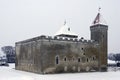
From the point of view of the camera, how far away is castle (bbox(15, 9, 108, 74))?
2788 cm

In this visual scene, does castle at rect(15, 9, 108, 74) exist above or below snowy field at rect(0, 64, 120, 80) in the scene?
above

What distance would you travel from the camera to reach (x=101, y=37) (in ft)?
111

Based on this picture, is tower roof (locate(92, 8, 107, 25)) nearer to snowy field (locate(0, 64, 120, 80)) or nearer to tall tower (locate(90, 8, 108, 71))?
tall tower (locate(90, 8, 108, 71))

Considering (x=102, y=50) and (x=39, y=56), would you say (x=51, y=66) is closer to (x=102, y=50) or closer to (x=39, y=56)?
(x=39, y=56)

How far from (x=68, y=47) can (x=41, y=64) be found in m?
5.05

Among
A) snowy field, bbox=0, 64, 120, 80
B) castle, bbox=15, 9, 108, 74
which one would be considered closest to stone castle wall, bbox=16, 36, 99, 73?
castle, bbox=15, 9, 108, 74

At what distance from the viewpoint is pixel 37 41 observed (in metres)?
28.3

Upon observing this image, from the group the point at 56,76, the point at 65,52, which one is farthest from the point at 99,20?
the point at 56,76

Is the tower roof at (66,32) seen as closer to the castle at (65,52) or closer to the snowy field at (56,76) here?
the castle at (65,52)

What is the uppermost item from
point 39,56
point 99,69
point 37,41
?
point 37,41

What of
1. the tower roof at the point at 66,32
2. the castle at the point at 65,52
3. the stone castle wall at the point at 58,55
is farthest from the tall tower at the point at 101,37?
the tower roof at the point at 66,32

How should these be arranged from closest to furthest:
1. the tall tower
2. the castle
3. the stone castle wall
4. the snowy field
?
1. the snowy field
2. the stone castle wall
3. the castle
4. the tall tower

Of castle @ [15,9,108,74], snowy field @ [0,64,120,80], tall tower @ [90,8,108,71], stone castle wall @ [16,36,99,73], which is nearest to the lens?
snowy field @ [0,64,120,80]

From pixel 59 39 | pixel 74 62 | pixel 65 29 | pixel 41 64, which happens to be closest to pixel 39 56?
pixel 41 64
